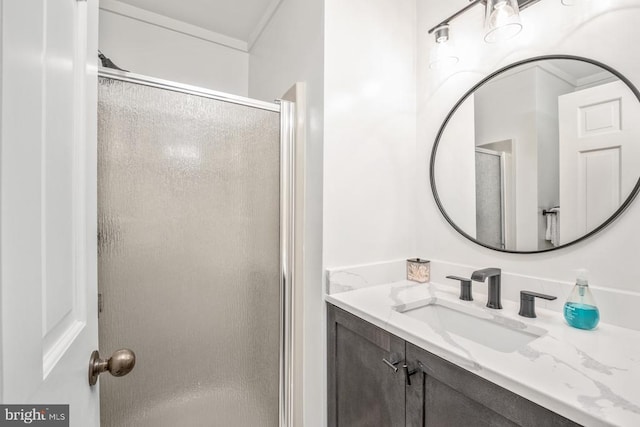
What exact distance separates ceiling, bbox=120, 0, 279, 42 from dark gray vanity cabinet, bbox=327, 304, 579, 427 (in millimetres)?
1812

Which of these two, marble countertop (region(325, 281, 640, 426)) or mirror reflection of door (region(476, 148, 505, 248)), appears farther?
mirror reflection of door (region(476, 148, 505, 248))

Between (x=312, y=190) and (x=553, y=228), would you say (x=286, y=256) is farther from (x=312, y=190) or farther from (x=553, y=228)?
(x=553, y=228)

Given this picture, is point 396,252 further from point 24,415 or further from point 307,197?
point 24,415

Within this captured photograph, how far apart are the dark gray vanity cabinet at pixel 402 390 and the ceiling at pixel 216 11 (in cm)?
181

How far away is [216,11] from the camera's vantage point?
174 centimetres

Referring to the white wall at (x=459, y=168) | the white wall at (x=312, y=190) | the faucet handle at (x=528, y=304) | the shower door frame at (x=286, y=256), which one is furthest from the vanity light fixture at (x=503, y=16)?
the faucet handle at (x=528, y=304)

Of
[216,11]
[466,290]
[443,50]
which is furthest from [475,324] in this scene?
[216,11]

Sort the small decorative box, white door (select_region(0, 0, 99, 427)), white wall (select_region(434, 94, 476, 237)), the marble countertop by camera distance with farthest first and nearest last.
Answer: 1. the small decorative box
2. white wall (select_region(434, 94, 476, 237))
3. the marble countertop
4. white door (select_region(0, 0, 99, 427))

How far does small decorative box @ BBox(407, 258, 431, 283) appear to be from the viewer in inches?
53.6

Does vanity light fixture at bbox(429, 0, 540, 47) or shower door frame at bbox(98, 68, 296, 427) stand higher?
vanity light fixture at bbox(429, 0, 540, 47)

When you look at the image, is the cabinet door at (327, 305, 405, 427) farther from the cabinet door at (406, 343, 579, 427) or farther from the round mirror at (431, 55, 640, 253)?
the round mirror at (431, 55, 640, 253)

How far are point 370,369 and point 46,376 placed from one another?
2.91ft

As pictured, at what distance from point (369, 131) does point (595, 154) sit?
804 millimetres

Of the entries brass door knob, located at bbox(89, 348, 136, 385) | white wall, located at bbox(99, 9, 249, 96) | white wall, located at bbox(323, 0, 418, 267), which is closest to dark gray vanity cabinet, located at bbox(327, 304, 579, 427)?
white wall, located at bbox(323, 0, 418, 267)
